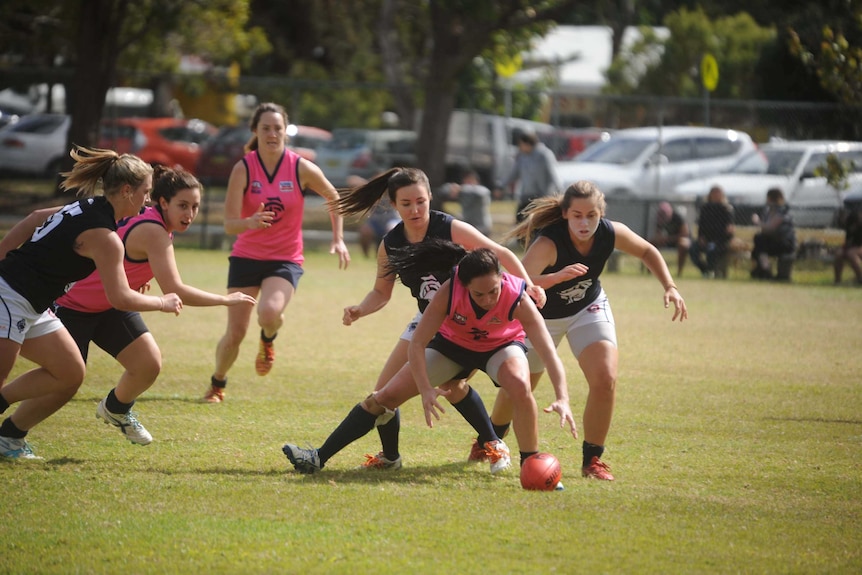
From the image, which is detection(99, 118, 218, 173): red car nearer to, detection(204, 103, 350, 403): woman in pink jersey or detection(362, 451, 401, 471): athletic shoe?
detection(204, 103, 350, 403): woman in pink jersey

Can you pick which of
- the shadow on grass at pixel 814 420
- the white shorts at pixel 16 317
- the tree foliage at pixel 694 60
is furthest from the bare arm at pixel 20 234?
the tree foliage at pixel 694 60

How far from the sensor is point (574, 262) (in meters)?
6.49

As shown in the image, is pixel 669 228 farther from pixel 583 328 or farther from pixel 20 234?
pixel 20 234

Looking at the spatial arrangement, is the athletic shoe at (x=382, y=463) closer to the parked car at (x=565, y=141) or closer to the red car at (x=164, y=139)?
the parked car at (x=565, y=141)

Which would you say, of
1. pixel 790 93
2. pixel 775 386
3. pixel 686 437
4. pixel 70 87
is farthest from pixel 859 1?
pixel 790 93

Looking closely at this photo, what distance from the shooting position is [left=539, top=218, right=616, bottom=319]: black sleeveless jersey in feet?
21.3

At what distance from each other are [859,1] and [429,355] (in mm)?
7685

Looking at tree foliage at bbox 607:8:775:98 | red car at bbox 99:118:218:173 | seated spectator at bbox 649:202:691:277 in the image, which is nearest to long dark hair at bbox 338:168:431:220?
seated spectator at bbox 649:202:691:277

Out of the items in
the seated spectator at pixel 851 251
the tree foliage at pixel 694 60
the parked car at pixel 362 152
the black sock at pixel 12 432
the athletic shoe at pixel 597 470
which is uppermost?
the tree foliage at pixel 694 60

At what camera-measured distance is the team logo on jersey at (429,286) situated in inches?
250

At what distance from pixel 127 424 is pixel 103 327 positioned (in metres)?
0.60

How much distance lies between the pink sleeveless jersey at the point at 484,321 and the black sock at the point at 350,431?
2.04ft

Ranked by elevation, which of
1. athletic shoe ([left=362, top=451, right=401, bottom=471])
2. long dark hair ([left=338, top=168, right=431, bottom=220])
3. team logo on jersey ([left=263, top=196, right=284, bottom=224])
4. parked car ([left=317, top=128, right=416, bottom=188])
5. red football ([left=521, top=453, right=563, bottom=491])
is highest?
long dark hair ([left=338, top=168, right=431, bottom=220])

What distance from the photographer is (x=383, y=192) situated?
6.90 meters
